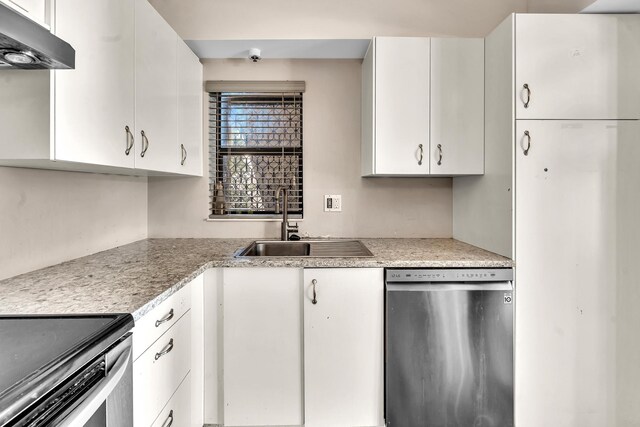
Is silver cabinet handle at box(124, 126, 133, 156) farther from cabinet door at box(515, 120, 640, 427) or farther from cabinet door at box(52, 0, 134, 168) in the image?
cabinet door at box(515, 120, 640, 427)

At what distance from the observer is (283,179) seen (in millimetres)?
2385

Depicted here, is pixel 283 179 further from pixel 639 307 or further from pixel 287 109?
→ pixel 639 307

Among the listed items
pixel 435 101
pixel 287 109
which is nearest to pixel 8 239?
pixel 287 109

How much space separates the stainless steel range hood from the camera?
766mm

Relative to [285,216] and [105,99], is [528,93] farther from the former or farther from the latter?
[105,99]

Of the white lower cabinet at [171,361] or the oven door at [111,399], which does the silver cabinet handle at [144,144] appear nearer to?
the white lower cabinet at [171,361]

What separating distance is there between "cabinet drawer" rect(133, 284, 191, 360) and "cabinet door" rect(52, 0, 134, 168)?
58 cm

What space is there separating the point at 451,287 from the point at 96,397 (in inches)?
55.2

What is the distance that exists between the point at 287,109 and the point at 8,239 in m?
1.66

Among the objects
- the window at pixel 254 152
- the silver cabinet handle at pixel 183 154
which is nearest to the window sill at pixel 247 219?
the window at pixel 254 152

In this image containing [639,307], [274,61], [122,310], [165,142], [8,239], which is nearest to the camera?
[122,310]

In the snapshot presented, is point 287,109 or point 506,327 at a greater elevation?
point 287,109

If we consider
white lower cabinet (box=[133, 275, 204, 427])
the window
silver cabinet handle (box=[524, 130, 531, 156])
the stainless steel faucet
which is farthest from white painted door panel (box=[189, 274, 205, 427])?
silver cabinet handle (box=[524, 130, 531, 156])

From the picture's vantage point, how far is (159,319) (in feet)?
3.80
